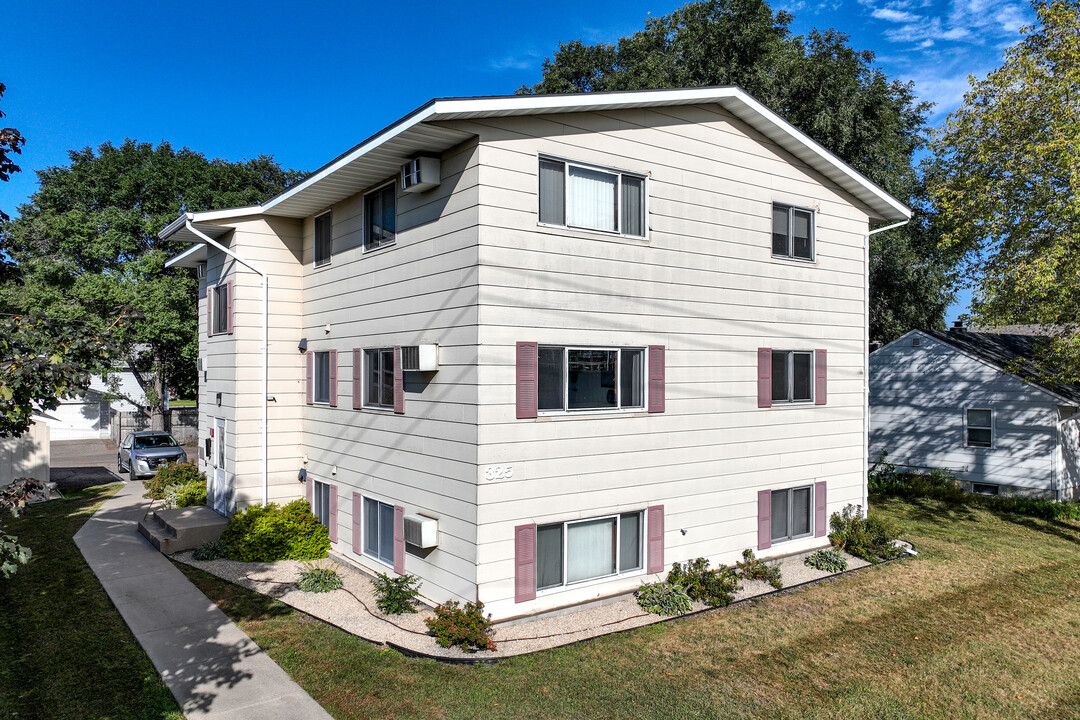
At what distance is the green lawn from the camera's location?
626 cm

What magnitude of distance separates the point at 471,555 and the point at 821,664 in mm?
4409

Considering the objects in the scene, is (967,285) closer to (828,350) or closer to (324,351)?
(828,350)

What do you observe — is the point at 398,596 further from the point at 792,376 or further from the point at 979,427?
the point at 979,427

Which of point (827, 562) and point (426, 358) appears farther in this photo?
point (827, 562)

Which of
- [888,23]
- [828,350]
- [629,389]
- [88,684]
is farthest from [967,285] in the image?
[88,684]

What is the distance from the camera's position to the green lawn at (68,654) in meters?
Result: 6.26

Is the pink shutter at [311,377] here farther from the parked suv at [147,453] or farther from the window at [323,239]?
the parked suv at [147,453]

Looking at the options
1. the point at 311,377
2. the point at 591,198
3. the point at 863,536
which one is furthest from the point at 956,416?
the point at 311,377

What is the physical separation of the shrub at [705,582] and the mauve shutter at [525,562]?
91.6 inches

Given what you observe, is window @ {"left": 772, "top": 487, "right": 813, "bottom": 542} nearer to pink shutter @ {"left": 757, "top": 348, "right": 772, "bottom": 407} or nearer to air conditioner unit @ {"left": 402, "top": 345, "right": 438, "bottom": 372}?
pink shutter @ {"left": 757, "top": 348, "right": 772, "bottom": 407}

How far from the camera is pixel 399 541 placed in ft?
31.1

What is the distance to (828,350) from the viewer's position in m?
11.9

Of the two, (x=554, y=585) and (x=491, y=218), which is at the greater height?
(x=491, y=218)

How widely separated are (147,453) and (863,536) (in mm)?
20548
